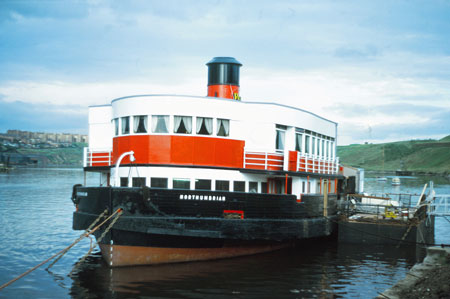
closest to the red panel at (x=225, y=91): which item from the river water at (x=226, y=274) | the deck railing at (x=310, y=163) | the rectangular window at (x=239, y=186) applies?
the deck railing at (x=310, y=163)

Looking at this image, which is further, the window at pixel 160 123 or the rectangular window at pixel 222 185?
the rectangular window at pixel 222 185

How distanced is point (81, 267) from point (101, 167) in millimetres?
4081

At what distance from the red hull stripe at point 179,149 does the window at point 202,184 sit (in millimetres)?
634

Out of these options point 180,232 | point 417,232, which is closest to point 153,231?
point 180,232

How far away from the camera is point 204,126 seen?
58.4ft

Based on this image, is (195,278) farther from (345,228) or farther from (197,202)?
(345,228)

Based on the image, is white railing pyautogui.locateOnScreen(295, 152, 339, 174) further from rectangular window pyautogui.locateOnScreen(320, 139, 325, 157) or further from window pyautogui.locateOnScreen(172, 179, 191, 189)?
window pyautogui.locateOnScreen(172, 179, 191, 189)

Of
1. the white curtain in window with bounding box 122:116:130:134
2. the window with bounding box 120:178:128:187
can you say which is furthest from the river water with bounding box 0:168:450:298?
the white curtain in window with bounding box 122:116:130:134

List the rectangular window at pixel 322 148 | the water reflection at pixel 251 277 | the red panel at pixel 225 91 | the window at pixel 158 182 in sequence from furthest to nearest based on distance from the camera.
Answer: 1. the rectangular window at pixel 322 148
2. the red panel at pixel 225 91
3. the window at pixel 158 182
4. the water reflection at pixel 251 277

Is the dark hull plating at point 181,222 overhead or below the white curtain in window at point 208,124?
below

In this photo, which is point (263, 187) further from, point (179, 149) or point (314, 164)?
point (179, 149)

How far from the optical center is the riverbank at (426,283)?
11382 mm

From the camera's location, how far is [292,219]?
61.0 feet

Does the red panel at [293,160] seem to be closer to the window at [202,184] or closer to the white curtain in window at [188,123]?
the window at [202,184]
